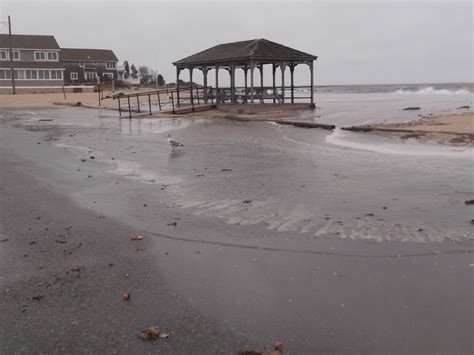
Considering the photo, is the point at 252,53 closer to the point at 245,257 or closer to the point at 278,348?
the point at 245,257

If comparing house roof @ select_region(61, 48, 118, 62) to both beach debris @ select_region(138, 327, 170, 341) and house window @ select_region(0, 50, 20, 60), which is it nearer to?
house window @ select_region(0, 50, 20, 60)

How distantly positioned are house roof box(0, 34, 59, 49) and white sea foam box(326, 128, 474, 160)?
221 feet

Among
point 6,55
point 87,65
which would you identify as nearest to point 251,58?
point 6,55

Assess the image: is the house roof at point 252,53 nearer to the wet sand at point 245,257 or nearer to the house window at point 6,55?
the wet sand at point 245,257

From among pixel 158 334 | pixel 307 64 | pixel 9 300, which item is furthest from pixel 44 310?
pixel 307 64

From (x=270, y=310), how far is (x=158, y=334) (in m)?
0.98

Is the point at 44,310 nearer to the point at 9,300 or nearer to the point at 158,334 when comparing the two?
the point at 9,300

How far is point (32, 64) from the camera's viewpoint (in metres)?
72.9

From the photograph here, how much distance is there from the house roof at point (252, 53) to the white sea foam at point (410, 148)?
52.9ft

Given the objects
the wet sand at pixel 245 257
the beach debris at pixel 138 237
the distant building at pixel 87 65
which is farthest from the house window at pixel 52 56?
the beach debris at pixel 138 237

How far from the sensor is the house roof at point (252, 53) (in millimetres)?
31969

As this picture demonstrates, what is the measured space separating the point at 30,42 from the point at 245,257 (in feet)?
255

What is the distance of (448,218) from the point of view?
23.5ft

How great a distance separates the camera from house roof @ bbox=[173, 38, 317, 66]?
32.0m
